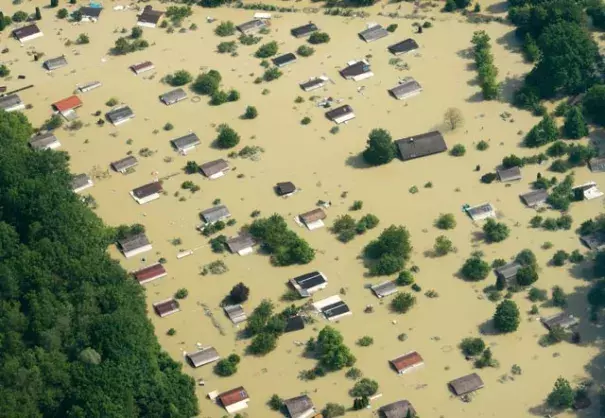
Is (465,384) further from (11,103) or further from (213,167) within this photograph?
(11,103)

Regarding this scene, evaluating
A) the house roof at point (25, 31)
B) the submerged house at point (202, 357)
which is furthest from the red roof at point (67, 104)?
the submerged house at point (202, 357)

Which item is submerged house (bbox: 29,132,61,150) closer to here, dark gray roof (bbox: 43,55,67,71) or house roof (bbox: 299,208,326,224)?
dark gray roof (bbox: 43,55,67,71)

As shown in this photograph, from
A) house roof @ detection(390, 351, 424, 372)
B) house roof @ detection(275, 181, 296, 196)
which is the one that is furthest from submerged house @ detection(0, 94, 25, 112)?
house roof @ detection(390, 351, 424, 372)

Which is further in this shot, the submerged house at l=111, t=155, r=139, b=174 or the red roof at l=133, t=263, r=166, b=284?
the submerged house at l=111, t=155, r=139, b=174

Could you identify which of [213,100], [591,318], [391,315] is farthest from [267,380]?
[213,100]

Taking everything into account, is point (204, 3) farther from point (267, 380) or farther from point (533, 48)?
point (267, 380)
